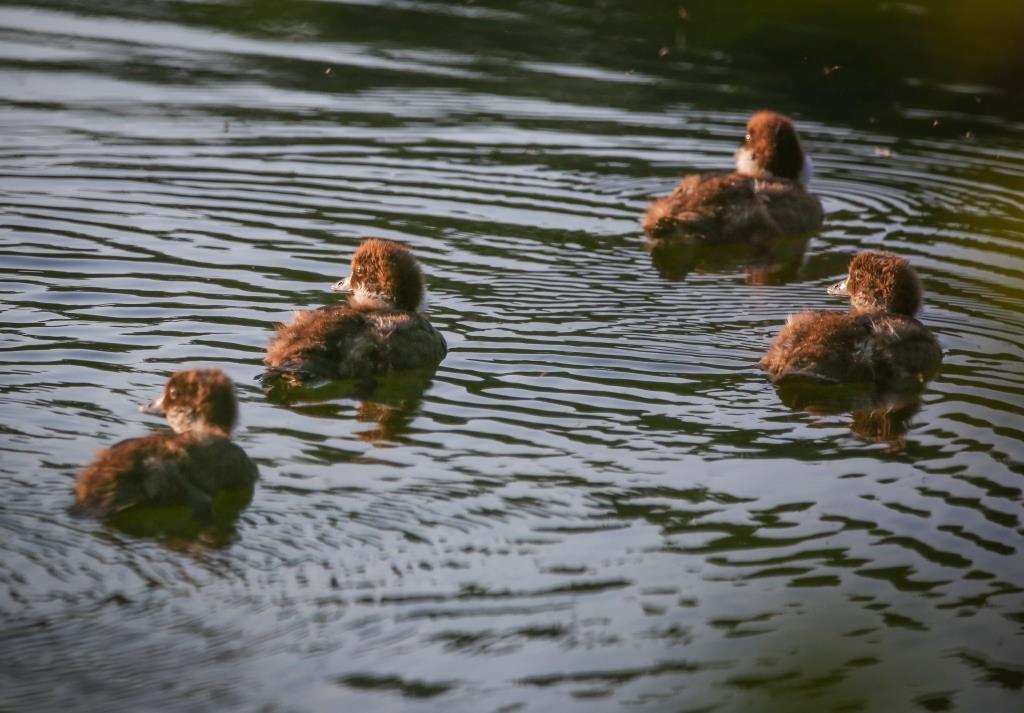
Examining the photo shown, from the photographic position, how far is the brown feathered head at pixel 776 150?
42.7ft

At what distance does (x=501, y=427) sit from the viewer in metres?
7.66

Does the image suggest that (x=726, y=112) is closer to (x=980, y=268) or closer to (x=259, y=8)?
(x=980, y=268)

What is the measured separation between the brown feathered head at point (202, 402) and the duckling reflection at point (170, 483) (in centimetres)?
9

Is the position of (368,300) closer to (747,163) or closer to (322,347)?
(322,347)

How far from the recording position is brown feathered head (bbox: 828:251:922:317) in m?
9.34

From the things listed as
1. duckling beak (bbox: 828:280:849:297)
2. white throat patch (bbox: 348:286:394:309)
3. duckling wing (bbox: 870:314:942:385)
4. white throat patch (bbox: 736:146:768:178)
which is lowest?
duckling wing (bbox: 870:314:942:385)

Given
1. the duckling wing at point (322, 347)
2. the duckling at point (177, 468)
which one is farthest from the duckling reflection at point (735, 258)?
the duckling at point (177, 468)

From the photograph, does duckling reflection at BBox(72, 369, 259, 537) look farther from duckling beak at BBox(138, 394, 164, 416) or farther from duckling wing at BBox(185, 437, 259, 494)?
duckling beak at BBox(138, 394, 164, 416)

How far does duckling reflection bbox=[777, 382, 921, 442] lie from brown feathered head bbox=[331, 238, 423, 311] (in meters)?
2.19

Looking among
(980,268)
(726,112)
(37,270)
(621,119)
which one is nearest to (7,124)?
(37,270)

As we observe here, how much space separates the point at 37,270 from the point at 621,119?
708 centimetres

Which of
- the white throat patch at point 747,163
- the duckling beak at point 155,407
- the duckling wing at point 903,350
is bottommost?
the duckling beak at point 155,407

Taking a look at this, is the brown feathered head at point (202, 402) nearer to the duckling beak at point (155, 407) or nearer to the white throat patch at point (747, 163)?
the duckling beak at point (155, 407)

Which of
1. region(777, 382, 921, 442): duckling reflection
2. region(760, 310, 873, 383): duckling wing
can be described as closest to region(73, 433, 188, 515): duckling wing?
region(777, 382, 921, 442): duckling reflection
